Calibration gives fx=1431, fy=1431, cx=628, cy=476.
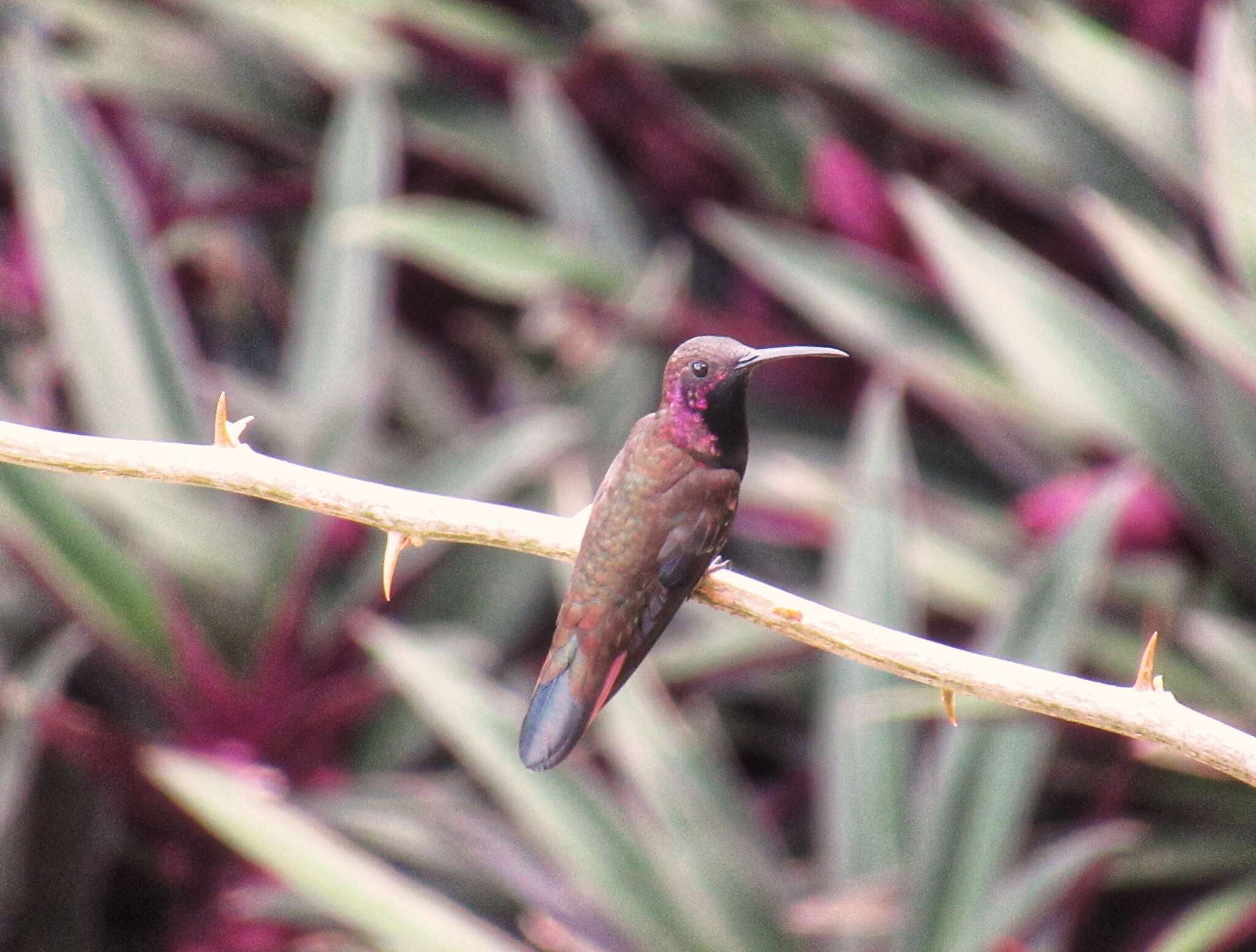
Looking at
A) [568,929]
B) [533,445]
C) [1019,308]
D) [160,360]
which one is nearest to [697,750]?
[568,929]

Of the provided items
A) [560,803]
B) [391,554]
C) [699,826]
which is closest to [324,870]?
[560,803]

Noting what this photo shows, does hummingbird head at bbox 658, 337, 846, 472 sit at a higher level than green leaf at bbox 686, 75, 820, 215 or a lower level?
higher

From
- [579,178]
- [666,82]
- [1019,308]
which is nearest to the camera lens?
[1019,308]

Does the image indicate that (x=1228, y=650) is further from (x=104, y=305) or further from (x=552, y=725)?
(x=104, y=305)

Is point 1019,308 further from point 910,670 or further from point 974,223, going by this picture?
point 910,670

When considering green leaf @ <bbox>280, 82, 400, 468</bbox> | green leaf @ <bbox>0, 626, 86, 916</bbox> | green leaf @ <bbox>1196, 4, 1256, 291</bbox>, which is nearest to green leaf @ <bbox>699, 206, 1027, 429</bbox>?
green leaf @ <bbox>1196, 4, 1256, 291</bbox>

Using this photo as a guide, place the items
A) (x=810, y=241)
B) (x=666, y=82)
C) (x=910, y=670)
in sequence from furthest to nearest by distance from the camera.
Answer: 1. (x=666, y=82)
2. (x=810, y=241)
3. (x=910, y=670)

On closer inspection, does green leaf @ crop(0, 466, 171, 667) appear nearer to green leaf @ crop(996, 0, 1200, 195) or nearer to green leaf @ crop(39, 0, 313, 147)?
green leaf @ crop(39, 0, 313, 147)
